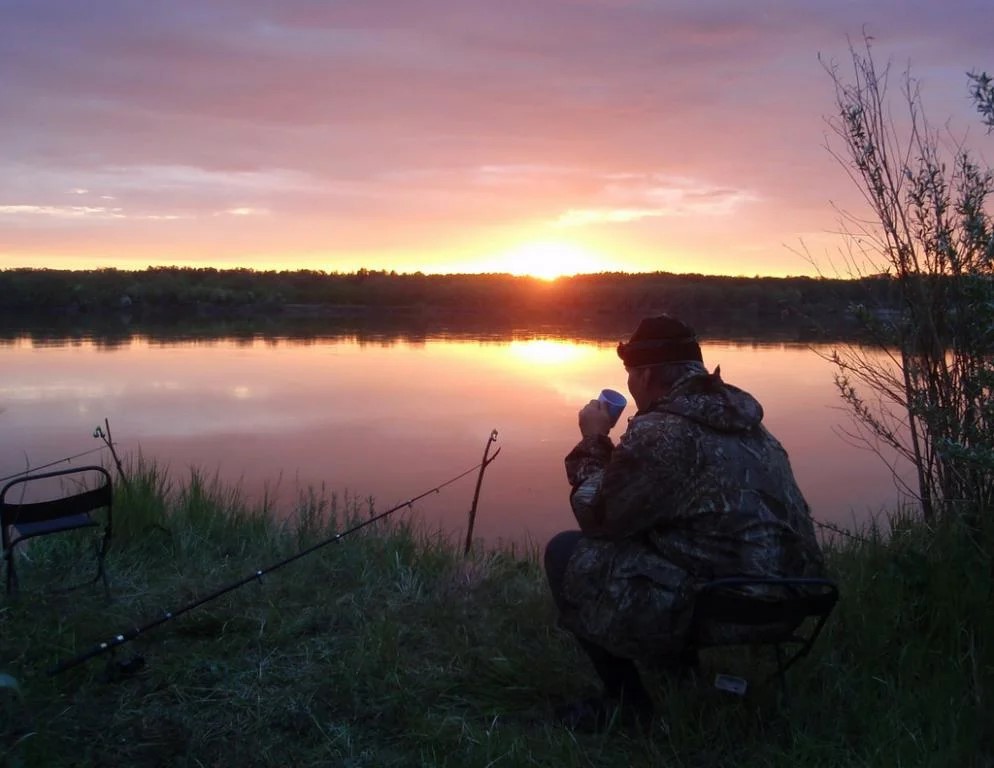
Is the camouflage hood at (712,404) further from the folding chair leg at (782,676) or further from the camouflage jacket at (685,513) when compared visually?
the folding chair leg at (782,676)

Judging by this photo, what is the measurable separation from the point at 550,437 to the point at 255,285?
31.4 meters

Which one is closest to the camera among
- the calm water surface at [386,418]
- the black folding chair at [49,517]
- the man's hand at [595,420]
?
the man's hand at [595,420]

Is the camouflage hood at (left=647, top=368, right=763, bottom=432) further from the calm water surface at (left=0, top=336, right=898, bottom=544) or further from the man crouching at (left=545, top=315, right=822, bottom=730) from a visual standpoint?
the calm water surface at (left=0, top=336, right=898, bottom=544)

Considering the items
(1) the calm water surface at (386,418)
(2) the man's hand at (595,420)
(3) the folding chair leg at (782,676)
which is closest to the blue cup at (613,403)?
(2) the man's hand at (595,420)

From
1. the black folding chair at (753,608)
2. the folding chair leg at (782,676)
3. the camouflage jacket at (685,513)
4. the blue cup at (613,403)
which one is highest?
the blue cup at (613,403)

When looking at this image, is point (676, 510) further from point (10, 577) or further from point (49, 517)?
point (10, 577)

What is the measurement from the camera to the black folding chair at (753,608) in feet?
7.70

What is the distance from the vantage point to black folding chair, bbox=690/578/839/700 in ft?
7.70

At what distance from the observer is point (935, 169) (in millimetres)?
4215

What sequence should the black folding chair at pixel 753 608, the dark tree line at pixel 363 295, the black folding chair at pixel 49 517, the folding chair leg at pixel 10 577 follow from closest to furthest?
the black folding chair at pixel 753 608 < the black folding chair at pixel 49 517 < the folding chair leg at pixel 10 577 < the dark tree line at pixel 363 295

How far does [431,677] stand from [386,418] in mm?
9461

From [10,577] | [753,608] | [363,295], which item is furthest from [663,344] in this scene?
[363,295]

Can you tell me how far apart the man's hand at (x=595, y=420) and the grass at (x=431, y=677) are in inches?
31.7

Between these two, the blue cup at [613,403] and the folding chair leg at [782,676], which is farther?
the blue cup at [613,403]
